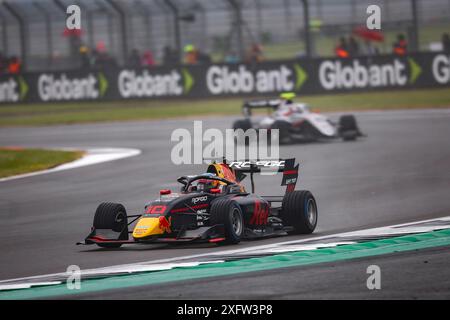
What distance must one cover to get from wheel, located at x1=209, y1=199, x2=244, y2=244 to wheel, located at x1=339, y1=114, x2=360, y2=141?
1254 cm

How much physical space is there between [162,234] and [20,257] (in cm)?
150

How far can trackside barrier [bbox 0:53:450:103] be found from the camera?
32875 millimetres

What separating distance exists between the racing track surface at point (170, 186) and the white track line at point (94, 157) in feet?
1.44

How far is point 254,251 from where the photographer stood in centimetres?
962

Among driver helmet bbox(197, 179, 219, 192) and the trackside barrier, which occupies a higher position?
the trackside barrier

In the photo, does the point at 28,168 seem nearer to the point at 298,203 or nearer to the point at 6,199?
the point at 6,199

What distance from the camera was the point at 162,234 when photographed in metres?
10.0

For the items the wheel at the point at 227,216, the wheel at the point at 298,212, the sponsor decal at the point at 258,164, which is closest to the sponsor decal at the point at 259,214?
the wheel at the point at 298,212

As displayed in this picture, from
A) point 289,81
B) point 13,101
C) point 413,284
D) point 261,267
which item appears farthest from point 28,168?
point 13,101

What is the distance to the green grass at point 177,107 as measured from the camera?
32219 mm

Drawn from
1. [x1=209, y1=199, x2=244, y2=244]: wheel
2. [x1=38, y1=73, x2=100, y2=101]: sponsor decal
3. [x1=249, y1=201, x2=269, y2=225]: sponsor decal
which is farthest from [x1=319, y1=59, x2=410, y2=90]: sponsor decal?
[x1=209, y1=199, x2=244, y2=244]: wheel

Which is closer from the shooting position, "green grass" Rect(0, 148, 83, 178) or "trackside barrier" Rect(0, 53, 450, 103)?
"green grass" Rect(0, 148, 83, 178)

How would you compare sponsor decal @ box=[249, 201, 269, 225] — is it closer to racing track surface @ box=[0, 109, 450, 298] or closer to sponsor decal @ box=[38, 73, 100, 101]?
racing track surface @ box=[0, 109, 450, 298]

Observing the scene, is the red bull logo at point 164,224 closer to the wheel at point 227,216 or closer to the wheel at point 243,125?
the wheel at point 227,216
